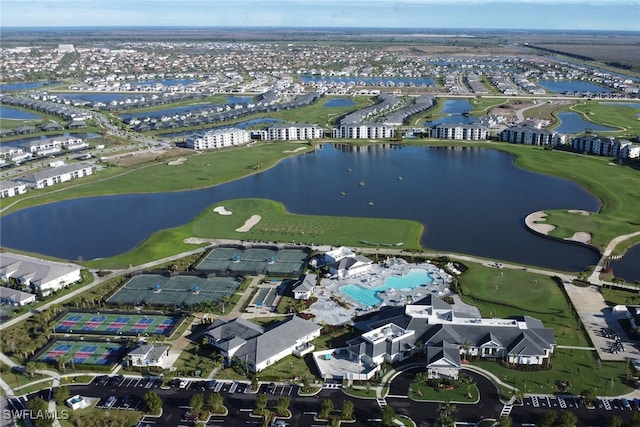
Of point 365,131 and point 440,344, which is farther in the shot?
point 365,131

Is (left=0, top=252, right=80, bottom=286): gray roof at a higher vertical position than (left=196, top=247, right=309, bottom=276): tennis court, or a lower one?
higher

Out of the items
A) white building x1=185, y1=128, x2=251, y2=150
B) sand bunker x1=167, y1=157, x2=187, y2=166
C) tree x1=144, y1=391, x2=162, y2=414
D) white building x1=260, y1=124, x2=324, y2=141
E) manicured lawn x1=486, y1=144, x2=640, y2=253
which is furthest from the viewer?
white building x1=260, y1=124, x2=324, y2=141

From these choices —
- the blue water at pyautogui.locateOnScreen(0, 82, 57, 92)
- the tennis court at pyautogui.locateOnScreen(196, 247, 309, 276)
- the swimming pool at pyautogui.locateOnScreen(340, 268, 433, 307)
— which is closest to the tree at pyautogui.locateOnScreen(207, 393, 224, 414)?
the swimming pool at pyautogui.locateOnScreen(340, 268, 433, 307)

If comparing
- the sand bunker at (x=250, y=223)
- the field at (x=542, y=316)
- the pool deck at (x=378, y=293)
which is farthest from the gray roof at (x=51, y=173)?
the field at (x=542, y=316)

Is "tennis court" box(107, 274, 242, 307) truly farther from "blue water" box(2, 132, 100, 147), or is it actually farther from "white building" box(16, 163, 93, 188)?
"blue water" box(2, 132, 100, 147)

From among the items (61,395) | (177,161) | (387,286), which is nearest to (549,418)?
(387,286)

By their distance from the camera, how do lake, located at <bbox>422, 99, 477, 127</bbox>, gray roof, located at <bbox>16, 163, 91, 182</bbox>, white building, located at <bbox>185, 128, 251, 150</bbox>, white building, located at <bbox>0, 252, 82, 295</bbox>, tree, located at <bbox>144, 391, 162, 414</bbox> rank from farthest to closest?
lake, located at <bbox>422, 99, 477, 127</bbox>
white building, located at <bbox>185, 128, 251, 150</bbox>
gray roof, located at <bbox>16, 163, 91, 182</bbox>
white building, located at <bbox>0, 252, 82, 295</bbox>
tree, located at <bbox>144, 391, 162, 414</bbox>

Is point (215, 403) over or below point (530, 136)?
below

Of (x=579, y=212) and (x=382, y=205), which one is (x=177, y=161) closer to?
(x=382, y=205)
